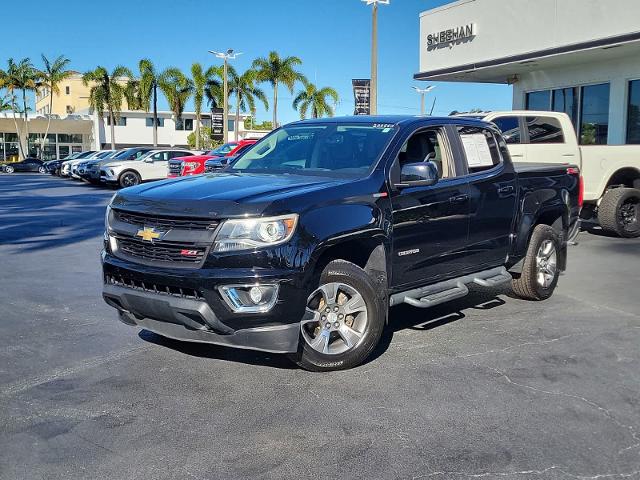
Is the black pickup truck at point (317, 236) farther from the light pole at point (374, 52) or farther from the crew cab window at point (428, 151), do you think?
the light pole at point (374, 52)

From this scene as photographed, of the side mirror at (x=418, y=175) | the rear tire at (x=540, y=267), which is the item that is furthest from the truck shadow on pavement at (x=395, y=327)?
the side mirror at (x=418, y=175)

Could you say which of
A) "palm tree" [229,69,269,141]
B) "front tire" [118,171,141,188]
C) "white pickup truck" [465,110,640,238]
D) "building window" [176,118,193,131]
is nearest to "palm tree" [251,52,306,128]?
"palm tree" [229,69,269,141]

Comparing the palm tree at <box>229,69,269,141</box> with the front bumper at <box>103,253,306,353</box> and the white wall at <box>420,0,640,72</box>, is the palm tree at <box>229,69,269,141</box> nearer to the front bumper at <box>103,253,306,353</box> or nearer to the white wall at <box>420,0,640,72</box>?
the white wall at <box>420,0,640,72</box>

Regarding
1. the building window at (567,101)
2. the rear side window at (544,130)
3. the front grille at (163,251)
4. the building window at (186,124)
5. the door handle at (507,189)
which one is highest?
the building window at (186,124)

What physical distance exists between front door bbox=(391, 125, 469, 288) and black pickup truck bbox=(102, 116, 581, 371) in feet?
0.05

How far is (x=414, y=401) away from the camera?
14.7 ft

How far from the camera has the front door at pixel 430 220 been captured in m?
5.48

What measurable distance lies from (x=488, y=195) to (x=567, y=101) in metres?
13.4

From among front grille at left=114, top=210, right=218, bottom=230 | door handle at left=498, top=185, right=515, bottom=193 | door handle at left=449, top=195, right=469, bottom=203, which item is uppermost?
door handle at left=498, top=185, right=515, bottom=193

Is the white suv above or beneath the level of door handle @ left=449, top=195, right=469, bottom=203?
beneath

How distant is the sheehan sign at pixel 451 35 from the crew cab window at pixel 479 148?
13.8m

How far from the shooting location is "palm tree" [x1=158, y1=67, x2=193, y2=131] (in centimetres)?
5825

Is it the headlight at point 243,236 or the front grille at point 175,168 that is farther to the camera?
the front grille at point 175,168

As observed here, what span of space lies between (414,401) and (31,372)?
9.18ft
